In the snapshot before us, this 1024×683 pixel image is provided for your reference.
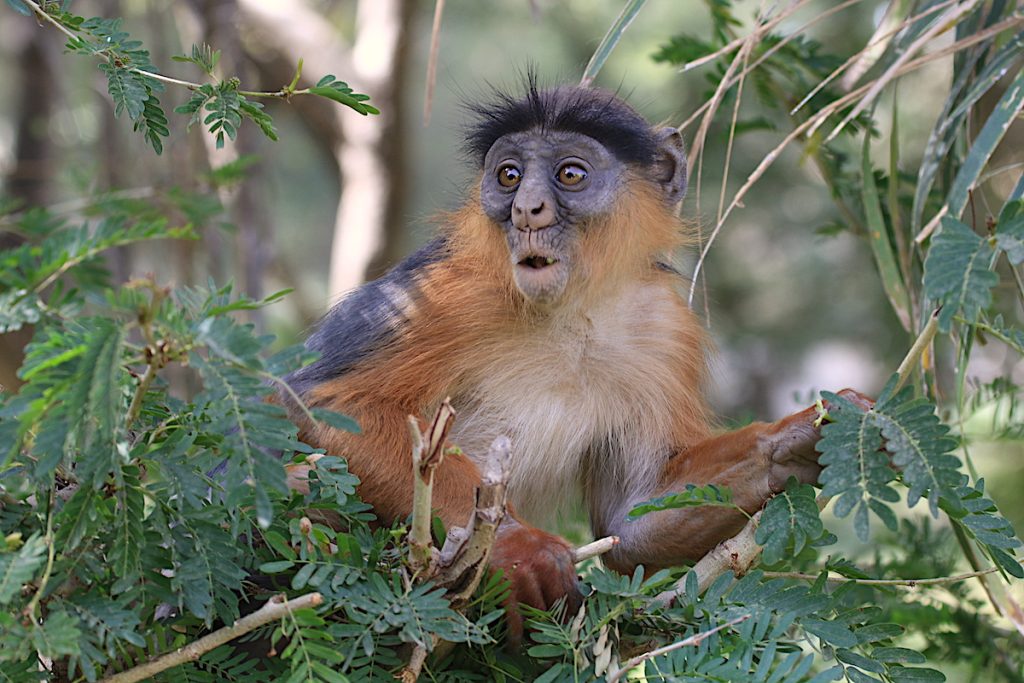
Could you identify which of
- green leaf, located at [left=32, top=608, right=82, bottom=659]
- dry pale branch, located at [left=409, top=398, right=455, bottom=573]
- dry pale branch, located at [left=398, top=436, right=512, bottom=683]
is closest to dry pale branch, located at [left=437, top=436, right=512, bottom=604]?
dry pale branch, located at [left=398, top=436, right=512, bottom=683]

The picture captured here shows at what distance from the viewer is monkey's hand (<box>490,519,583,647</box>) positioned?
10.9 feet

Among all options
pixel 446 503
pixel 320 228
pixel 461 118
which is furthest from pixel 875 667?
pixel 320 228

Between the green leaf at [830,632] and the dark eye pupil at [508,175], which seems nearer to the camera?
the green leaf at [830,632]

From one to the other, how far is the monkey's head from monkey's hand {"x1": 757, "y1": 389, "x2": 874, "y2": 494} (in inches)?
37.8

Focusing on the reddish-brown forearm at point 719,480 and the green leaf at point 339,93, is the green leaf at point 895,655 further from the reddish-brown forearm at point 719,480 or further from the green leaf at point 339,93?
the green leaf at point 339,93

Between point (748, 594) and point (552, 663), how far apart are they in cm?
57

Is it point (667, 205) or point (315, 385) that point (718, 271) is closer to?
point (667, 205)

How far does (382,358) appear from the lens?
416cm

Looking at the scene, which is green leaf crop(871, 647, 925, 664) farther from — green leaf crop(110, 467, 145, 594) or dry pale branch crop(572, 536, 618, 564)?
green leaf crop(110, 467, 145, 594)

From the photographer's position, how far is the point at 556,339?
14.5 ft

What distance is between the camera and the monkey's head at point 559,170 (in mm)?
4133

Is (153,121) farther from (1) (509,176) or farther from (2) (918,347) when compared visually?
(2) (918,347)

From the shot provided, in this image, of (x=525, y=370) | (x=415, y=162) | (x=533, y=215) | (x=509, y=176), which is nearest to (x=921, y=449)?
(x=533, y=215)

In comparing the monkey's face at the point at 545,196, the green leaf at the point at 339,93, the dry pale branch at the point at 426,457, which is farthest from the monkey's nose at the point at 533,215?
the dry pale branch at the point at 426,457
